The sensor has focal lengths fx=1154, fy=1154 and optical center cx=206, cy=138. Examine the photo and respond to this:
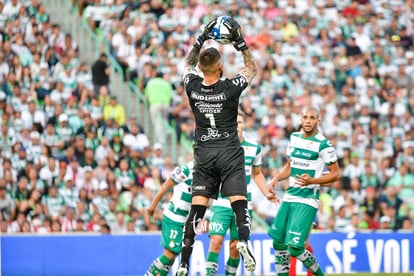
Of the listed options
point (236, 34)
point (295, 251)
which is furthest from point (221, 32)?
point (295, 251)

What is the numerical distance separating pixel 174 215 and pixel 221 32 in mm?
3350

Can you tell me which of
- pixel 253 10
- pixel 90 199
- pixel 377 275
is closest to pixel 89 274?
pixel 90 199

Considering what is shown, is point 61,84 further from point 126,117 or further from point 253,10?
point 253,10

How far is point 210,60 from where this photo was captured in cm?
1259

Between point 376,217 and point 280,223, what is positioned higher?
point 280,223

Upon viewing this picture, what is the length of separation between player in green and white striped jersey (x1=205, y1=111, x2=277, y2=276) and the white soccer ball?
227 centimetres

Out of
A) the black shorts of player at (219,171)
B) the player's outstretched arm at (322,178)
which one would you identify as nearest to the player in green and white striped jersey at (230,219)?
the player's outstretched arm at (322,178)

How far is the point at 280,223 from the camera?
15219 mm

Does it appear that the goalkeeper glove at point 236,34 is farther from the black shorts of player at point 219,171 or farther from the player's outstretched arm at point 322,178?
the player's outstretched arm at point 322,178

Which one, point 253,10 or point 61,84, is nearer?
point 61,84

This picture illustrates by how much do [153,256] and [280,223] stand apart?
17.0 feet

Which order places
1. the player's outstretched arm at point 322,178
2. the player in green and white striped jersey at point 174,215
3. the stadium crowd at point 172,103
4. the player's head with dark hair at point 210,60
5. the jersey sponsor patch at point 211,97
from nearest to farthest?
1. the player's head with dark hair at point 210,60
2. the jersey sponsor patch at point 211,97
3. the player's outstretched arm at point 322,178
4. the player in green and white striped jersey at point 174,215
5. the stadium crowd at point 172,103

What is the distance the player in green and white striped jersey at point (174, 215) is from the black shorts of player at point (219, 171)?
222cm

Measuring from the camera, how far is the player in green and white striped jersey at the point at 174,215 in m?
15.0
